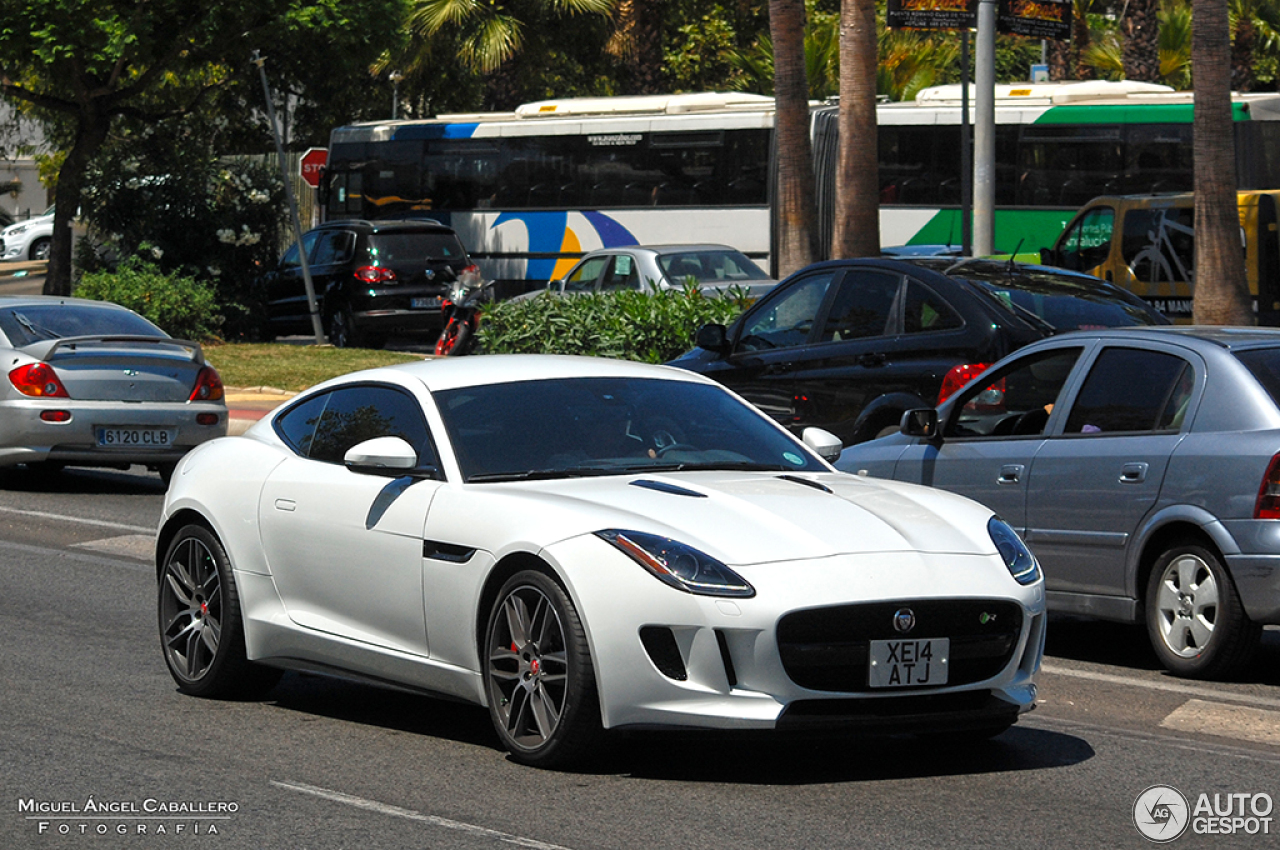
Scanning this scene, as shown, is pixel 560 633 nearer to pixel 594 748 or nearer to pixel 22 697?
pixel 594 748

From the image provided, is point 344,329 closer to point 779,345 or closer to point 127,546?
point 127,546

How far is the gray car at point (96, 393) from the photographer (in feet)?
47.8

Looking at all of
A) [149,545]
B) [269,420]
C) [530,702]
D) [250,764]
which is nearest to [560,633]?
[530,702]

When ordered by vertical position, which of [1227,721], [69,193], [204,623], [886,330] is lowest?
[1227,721]

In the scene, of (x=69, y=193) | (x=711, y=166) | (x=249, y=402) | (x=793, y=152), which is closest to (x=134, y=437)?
(x=249, y=402)

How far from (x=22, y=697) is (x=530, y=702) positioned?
256 cm

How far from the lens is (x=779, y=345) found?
42.0ft

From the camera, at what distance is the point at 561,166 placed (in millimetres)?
32875

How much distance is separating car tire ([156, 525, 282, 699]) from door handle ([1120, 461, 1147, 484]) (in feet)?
12.2

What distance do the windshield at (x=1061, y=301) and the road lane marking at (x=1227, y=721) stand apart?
4152mm

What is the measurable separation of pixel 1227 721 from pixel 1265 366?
5.48 feet

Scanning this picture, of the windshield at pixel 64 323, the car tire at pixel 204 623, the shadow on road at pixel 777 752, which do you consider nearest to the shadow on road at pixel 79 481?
the windshield at pixel 64 323

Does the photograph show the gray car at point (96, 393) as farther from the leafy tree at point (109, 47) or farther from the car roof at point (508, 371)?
the leafy tree at point (109, 47)

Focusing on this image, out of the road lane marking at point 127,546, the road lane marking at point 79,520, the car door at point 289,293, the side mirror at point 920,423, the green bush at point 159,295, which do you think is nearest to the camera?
the side mirror at point 920,423
